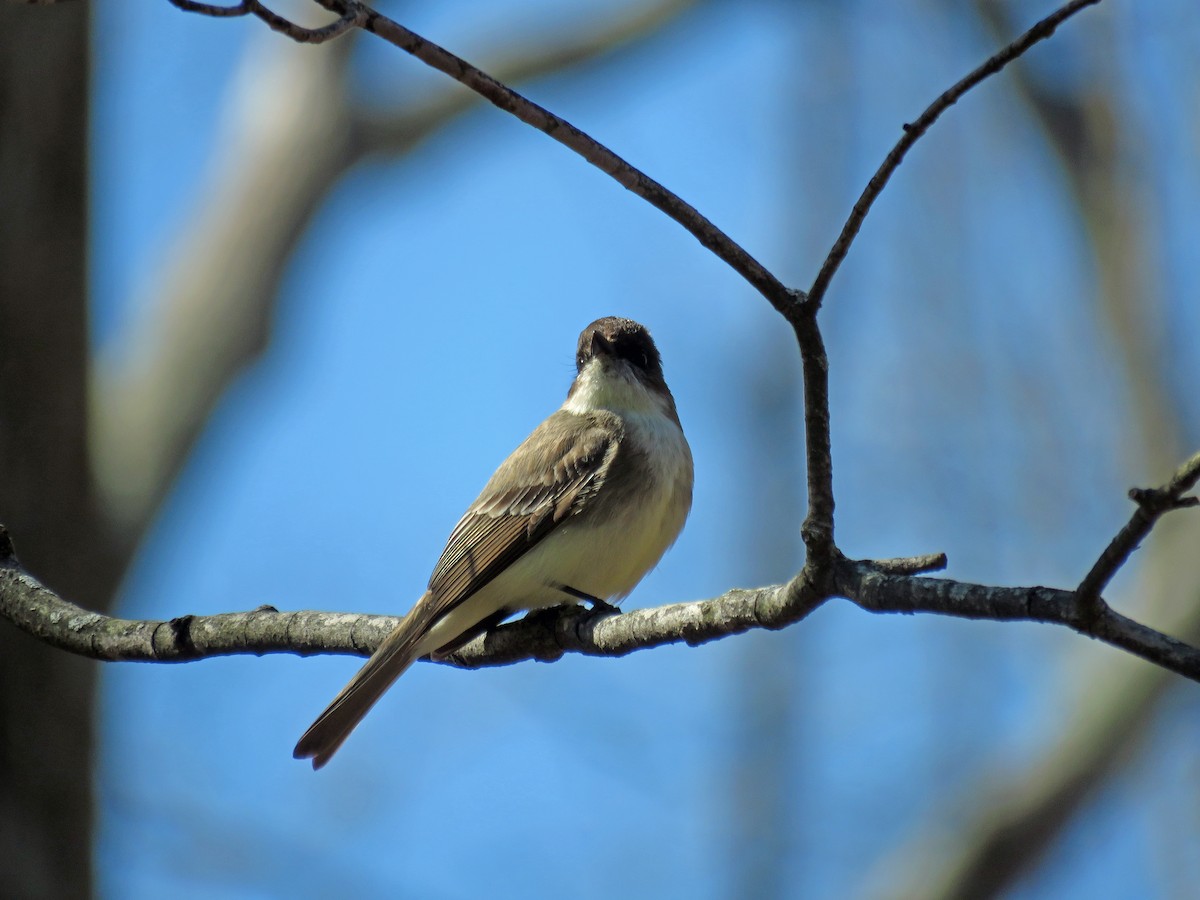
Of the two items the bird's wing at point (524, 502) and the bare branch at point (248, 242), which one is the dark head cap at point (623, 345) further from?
the bare branch at point (248, 242)

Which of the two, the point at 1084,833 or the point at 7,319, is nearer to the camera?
the point at 7,319

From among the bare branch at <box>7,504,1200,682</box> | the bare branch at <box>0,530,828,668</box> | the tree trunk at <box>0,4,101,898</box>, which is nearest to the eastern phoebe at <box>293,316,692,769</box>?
the bare branch at <box>7,504,1200,682</box>

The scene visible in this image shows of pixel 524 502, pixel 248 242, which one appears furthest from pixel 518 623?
pixel 248 242

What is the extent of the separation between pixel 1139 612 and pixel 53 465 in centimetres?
578

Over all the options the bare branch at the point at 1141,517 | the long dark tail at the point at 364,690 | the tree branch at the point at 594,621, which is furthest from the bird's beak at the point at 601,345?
the bare branch at the point at 1141,517

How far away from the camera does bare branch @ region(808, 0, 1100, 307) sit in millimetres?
2459

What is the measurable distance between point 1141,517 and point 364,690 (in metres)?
2.76

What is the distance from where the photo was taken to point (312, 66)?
977 cm

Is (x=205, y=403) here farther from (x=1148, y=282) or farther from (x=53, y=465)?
(x=1148, y=282)

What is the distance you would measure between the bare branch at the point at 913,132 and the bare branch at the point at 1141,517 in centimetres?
85

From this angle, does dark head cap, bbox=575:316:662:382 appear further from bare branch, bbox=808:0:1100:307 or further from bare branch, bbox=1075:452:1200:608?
bare branch, bbox=1075:452:1200:608

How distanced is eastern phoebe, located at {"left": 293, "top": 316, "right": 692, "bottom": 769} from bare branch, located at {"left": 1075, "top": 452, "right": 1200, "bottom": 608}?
2.42 metres

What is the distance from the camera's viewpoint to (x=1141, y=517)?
2.00 m

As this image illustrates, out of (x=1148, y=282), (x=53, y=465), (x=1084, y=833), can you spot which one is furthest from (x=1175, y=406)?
(x=53, y=465)
